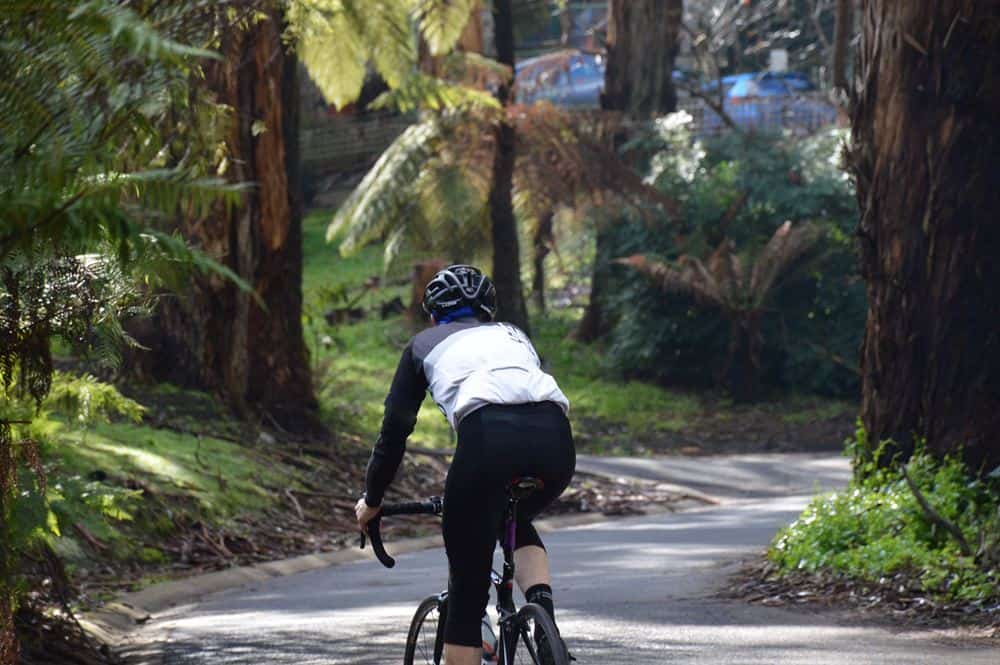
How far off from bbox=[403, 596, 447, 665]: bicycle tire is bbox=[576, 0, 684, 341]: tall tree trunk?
72.2 feet

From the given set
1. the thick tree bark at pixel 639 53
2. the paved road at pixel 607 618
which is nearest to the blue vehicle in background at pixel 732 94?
the thick tree bark at pixel 639 53

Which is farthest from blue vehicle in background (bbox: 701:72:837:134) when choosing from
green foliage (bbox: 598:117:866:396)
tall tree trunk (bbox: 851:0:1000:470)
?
tall tree trunk (bbox: 851:0:1000:470)

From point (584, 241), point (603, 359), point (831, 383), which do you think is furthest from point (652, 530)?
point (584, 241)

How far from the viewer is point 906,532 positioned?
9.99m

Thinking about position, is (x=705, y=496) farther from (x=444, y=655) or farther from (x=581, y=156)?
(x=444, y=655)

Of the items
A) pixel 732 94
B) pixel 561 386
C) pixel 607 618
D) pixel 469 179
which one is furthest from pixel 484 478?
pixel 732 94

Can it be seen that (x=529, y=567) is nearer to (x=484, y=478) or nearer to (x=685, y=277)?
(x=484, y=478)

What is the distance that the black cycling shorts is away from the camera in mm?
5488

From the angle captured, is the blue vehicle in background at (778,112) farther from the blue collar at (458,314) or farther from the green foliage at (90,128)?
the green foliage at (90,128)

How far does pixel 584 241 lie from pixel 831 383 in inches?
226

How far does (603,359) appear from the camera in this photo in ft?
90.6

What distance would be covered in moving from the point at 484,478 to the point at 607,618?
13.5 ft

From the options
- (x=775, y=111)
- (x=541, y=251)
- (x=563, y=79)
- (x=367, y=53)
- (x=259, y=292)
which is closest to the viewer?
(x=367, y=53)

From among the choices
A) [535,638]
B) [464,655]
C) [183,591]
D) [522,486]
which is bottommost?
[183,591]
